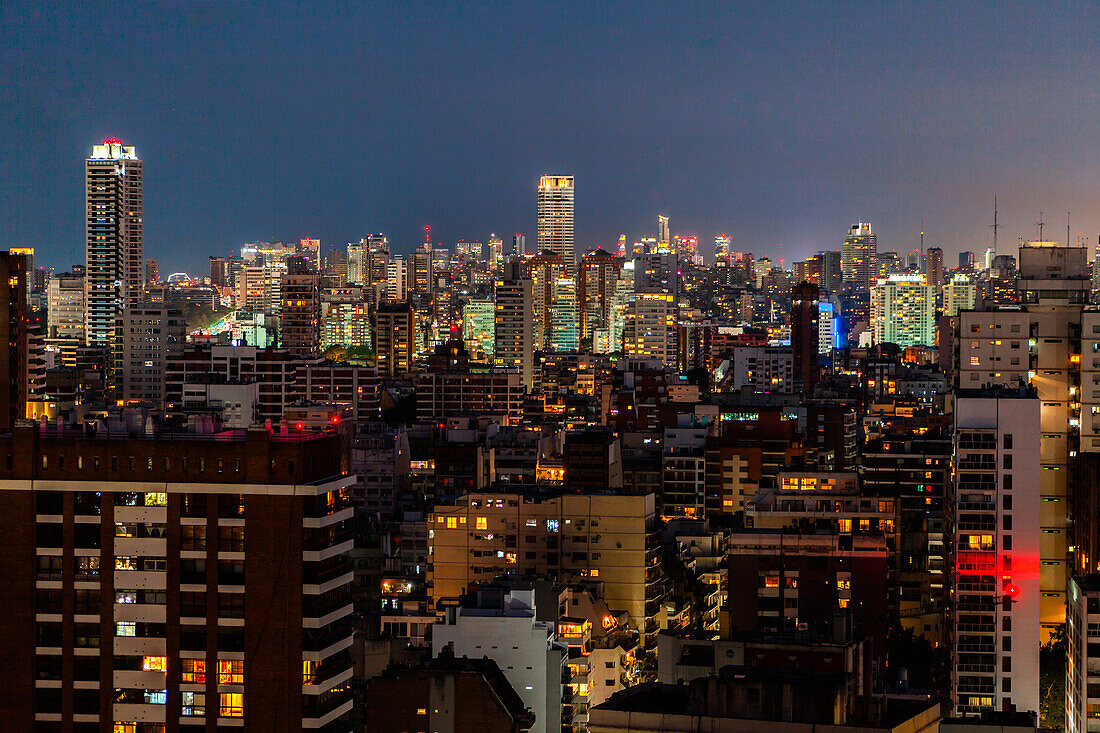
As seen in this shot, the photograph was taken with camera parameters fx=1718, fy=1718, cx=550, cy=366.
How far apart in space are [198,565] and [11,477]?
1852mm

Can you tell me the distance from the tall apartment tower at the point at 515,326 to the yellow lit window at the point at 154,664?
79260 mm

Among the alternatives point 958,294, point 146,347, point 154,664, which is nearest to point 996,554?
point 154,664

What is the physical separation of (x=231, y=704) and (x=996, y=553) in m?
15.7

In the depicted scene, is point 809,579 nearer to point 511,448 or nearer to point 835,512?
point 835,512

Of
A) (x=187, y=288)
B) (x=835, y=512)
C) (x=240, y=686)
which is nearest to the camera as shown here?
(x=240, y=686)

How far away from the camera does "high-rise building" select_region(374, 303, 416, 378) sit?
10131 centimetres

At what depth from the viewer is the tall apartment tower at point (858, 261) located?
162 metres

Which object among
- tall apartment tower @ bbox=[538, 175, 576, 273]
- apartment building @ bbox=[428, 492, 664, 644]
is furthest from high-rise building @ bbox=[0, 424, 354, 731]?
tall apartment tower @ bbox=[538, 175, 576, 273]

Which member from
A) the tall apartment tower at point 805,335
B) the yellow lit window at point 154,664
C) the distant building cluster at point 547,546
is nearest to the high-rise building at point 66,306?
the distant building cluster at point 547,546

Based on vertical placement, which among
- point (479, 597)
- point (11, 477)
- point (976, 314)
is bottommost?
point (479, 597)

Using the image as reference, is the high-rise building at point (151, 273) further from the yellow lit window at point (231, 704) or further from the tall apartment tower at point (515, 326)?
the yellow lit window at point (231, 704)

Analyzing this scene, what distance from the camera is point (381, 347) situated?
334 ft

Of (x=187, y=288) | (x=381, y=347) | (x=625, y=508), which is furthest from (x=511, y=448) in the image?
(x=187, y=288)

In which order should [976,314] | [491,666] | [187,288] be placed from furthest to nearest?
[187,288] < [976,314] < [491,666]
